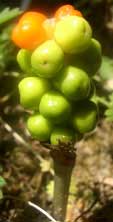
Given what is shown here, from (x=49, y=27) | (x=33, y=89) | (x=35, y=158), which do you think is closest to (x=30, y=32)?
(x=49, y=27)

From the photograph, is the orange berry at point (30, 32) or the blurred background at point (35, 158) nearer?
the orange berry at point (30, 32)

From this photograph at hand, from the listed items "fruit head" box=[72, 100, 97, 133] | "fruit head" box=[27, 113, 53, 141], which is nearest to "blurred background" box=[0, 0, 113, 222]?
"fruit head" box=[27, 113, 53, 141]

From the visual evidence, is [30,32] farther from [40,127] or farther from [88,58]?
[40,127]

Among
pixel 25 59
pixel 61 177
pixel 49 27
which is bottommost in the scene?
pixel 61 177

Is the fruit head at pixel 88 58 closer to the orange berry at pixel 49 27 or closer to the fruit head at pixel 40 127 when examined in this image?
the orange berry at pixel 49 27

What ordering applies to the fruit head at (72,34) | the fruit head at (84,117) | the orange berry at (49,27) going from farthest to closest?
the fruit head at (84,117) < the orange berry at (49,27) < the fruit head at (72,34)

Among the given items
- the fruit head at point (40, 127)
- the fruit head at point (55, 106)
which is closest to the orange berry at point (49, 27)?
the fruit head at point (55, 106)
